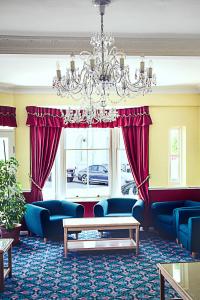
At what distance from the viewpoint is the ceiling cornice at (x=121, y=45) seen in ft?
14.2

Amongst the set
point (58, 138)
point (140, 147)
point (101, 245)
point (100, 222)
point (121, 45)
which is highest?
point (121, 45)

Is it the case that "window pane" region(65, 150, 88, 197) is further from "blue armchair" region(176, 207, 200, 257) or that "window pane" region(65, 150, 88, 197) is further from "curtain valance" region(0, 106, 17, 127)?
"blue armchair" region(176, 207, 200, 257)

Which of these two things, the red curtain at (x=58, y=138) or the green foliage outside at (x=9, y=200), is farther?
the red curtain at (x=58, y=138)

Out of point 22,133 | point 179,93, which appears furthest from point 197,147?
point 22,133

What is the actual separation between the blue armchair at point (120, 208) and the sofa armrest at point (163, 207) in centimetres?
27

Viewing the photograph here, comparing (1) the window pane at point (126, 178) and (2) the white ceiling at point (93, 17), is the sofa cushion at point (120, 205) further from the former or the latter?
(2) the white ceiling at point (93, 17)

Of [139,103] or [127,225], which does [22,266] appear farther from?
[139,103]

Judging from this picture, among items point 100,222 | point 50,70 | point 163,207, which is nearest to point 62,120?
point 50,70

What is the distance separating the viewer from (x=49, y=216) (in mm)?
6805

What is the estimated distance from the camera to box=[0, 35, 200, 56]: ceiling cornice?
4336mm

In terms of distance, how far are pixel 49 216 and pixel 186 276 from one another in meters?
3.83

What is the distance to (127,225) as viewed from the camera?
6.09 m

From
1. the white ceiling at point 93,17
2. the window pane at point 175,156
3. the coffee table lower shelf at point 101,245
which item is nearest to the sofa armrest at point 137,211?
the coffee table lower shelf at point 101,245

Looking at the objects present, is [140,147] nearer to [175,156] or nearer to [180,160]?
[175,156]
